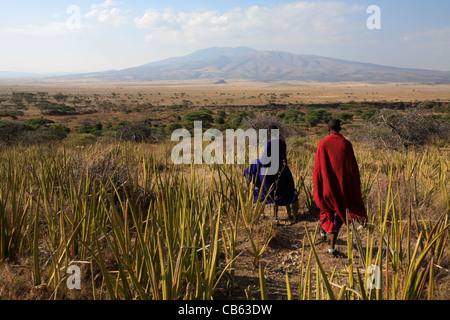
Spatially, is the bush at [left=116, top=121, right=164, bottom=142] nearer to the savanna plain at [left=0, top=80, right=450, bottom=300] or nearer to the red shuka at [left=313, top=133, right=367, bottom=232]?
the savanna plain at [left=0, top=80, right=450, bottom=300]

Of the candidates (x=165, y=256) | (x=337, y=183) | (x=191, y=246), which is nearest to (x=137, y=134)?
(x=337, y=183)

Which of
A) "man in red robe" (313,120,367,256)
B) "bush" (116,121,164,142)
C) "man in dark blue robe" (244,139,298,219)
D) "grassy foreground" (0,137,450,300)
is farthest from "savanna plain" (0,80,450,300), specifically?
"bush" (116,121,164,142)

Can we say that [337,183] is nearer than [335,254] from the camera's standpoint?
No

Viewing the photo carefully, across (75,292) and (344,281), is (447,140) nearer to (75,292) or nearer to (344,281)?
(344,281)

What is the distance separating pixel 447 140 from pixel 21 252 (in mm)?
13369

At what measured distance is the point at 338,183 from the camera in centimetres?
286

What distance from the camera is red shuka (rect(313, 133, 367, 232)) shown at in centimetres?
279

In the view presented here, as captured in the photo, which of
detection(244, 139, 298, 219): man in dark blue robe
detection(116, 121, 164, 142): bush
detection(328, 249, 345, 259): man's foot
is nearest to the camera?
detection(328, 249, 345, 259): man's foot

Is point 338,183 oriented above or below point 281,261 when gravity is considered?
above

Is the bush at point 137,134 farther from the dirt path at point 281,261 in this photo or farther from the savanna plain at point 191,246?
the dirt path at point 281,261

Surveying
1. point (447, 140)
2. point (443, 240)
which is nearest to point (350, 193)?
point (443, 240)

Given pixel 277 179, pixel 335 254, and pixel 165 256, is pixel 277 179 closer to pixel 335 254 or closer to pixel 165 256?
pixel 335 254

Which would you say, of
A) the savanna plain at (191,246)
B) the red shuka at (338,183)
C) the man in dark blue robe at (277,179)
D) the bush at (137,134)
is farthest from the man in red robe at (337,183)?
the bush at (137,134)
